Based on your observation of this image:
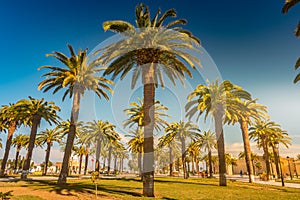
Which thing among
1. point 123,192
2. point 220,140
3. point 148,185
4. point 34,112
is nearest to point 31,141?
point 34,112

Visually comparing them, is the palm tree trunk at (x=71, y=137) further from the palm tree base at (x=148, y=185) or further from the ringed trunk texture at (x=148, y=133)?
the palm tree base at (x=148, y=185)

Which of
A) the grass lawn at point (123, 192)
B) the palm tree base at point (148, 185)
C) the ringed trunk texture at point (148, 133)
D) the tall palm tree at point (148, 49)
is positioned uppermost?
the tall palm tree at point (148, 49)

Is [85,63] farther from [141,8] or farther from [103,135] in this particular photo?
[103,135]

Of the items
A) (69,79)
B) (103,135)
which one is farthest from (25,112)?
(103,135)

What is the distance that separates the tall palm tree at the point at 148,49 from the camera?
16.2m

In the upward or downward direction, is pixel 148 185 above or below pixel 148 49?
below

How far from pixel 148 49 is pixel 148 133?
627 cm

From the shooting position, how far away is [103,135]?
45.6 m

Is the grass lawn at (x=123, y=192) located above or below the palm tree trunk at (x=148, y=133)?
below

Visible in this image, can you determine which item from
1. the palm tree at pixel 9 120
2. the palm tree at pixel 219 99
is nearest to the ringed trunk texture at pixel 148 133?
the palm tree at pixel 219 99

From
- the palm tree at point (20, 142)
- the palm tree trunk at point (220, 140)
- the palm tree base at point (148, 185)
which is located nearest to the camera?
the palm tree base at point (148, 185)

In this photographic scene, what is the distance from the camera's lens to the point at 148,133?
15891mm

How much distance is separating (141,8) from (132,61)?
→ 4344 mm

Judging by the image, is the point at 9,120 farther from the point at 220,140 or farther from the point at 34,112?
the point at 220,140
